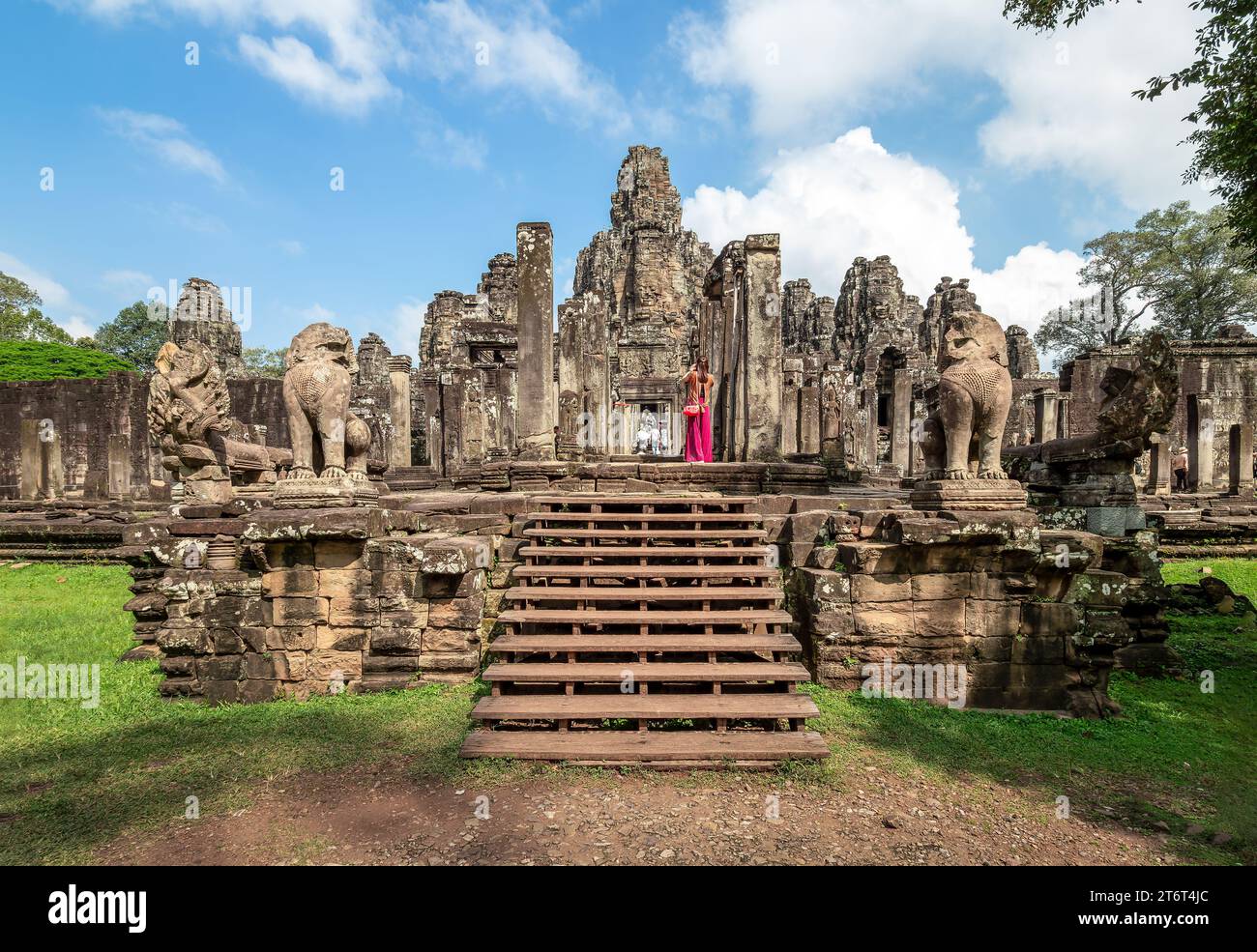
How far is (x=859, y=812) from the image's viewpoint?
3.18 m

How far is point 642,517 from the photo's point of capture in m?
5.89

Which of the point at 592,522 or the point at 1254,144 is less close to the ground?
the point at 1254,144

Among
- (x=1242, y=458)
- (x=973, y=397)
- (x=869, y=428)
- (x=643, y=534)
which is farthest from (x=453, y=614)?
(x=869, y=428)

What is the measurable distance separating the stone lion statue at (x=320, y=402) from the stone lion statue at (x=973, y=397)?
5416mm

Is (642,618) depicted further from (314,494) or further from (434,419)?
(434,419)

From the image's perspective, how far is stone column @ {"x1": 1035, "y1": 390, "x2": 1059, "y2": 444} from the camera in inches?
647

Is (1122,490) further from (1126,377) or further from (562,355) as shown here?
(562,355)

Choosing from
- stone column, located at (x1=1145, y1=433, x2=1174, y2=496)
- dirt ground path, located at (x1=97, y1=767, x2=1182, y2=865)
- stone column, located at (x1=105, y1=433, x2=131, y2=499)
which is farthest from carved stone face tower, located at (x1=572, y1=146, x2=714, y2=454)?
stone column, located at (x1=1145, y1=433, x2=1174, y2=496)

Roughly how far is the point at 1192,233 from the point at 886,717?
128 feet

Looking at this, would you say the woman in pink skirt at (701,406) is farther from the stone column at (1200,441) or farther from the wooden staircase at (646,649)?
the stone column at (1200,441)

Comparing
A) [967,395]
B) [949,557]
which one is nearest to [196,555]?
[949,557]

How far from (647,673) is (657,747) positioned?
65 cm

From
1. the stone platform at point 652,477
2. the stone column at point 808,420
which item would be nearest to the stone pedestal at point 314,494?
the stone platform at point 652,477

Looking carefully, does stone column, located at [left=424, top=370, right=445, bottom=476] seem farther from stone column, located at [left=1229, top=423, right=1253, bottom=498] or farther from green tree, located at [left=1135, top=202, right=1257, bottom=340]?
green tree, located at [left=1135, top=202, right=1257, bottom=340]
